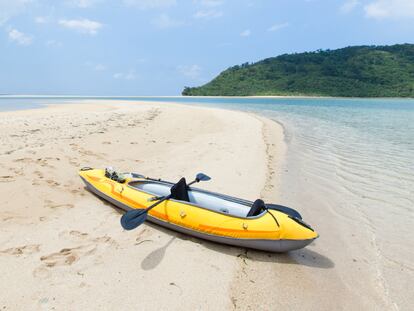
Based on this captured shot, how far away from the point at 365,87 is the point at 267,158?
9621cm

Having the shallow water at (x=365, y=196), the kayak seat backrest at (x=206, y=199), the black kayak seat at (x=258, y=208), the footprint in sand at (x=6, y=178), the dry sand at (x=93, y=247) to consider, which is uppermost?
the black kayak seat at (x=258, y=208)

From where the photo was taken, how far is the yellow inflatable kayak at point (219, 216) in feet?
11.9

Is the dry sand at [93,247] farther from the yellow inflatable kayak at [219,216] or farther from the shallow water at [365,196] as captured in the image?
the shallow water at [365,196]

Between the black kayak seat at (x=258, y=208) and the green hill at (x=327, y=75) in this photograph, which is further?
the green hill at (x=327, y=75)

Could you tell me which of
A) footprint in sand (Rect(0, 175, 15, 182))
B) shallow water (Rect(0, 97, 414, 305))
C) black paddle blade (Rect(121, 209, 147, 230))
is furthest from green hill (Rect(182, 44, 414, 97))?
black paddle blade (Rect(121, 209, 147, 230))

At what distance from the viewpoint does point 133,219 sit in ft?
13.0

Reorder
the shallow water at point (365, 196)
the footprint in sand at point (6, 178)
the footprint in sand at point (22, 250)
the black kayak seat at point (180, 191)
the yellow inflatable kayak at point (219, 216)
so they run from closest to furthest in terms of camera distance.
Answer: the footprint in sand at point (22, 250)
the yellow inflatable kayak at point (219, 216)
the shallow water at point (365, 196)
the black kayak seat at point (180, 191)
the footprint in sand at point (6, 178)

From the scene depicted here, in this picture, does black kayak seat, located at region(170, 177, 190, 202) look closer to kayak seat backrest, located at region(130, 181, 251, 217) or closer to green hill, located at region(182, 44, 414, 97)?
kayak seat backrest, located at region(130, 181, 251, 217)

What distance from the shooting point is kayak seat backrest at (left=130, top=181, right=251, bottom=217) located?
4.32m

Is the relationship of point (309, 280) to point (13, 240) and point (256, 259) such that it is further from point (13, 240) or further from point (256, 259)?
point (13, 240)

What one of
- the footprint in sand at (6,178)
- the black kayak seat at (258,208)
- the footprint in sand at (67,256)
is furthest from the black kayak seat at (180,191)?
the footprint in sand at (6,178)

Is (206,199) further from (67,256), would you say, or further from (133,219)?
(67,256)

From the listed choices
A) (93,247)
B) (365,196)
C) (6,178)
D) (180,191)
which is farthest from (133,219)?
(365,196)

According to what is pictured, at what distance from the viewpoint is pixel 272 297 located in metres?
3.00
